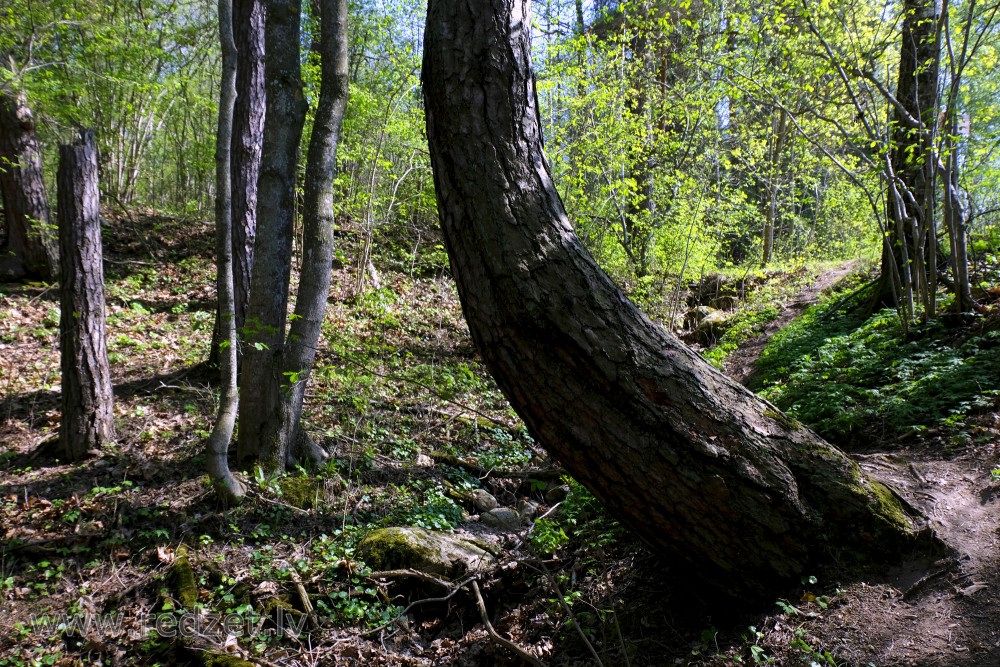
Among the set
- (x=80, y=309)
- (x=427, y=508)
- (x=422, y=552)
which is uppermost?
(x=80, y=309)

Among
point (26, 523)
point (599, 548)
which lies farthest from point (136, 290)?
point (599, 548)


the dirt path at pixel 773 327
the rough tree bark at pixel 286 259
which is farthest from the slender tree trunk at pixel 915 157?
the rough tree bark at pixel 286 259

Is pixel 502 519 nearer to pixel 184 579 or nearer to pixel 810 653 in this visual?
pixel 184 579

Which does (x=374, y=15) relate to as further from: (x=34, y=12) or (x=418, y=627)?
(x=418, y=627)

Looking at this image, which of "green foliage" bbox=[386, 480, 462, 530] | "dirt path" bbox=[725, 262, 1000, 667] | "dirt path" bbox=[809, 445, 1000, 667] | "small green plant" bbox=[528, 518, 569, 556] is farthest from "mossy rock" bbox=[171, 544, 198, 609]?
"dirt path" bbox=[809, 445, 1000, 667]

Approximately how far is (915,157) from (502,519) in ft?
19.2

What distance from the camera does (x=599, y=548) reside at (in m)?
3.30

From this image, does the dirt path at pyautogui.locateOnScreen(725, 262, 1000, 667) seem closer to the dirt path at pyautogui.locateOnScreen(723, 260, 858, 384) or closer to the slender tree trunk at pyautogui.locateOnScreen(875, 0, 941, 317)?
the slender tree trunk at pyautogui.locateOnScreen(875, 0, 941, 317)

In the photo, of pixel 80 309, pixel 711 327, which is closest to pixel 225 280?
pixel 80 309

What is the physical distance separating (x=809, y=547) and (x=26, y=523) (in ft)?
16.8

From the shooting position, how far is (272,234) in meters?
4.95

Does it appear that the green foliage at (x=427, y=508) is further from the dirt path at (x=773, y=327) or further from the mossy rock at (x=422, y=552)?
the dirt path at (x=773, y=327)

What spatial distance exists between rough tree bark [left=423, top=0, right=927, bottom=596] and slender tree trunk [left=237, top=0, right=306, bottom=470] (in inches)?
121

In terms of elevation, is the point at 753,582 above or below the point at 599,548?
above
